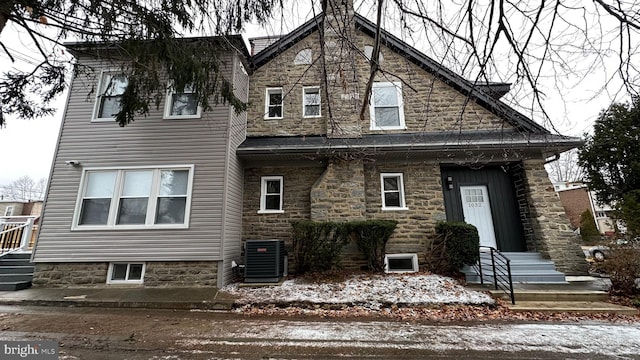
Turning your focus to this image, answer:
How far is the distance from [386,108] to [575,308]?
646cm

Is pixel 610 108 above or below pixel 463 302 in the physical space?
above

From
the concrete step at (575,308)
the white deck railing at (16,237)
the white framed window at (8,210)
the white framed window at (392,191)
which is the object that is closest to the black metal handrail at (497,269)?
the concrete step at (575,308)

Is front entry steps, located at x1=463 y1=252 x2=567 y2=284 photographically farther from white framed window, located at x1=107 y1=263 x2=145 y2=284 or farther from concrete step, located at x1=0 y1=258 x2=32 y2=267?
concrete step, located at x1=0 y1=258 x2=32 y2=267

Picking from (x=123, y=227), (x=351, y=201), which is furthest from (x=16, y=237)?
(x=351, y=201)

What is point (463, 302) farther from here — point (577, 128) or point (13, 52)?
point (13, 52)

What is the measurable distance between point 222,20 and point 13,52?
3.61 m

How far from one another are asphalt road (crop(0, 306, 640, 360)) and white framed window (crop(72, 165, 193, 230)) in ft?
7.32

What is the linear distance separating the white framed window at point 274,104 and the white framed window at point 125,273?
5517mm

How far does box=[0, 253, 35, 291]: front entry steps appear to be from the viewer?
590 centimetres

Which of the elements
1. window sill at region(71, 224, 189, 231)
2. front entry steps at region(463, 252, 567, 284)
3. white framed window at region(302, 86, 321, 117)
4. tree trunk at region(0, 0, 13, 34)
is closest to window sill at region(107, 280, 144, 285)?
window sill at region(71, 224, 189, 231)

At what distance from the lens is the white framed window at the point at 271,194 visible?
24.8 ft

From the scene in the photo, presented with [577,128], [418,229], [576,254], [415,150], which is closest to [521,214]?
[576,254]

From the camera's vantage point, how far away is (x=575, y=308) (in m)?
4.62

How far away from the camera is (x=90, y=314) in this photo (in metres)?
4.67
